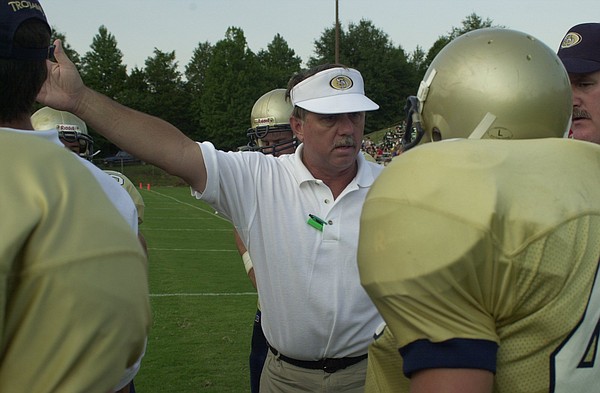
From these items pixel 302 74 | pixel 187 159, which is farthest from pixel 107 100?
pixel 302 74

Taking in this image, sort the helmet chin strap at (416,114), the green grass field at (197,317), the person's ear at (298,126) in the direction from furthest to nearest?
the green grass field at (197,317)
the person's ear at (298,126)
the helmet chin strap at (416,114)

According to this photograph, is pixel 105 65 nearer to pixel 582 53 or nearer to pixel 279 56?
pixel 279 56

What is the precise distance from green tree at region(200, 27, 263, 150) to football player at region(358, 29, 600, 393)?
47367 mm

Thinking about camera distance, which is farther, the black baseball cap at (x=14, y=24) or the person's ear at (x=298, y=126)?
the person's ear at (x=298, y=126)

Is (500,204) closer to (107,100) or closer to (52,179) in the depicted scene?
(52,179)

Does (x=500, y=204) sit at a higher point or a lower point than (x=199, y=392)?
higher

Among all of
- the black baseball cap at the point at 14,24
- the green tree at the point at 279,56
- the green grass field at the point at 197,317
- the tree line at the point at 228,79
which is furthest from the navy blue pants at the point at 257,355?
the green tree at the point at 279,56

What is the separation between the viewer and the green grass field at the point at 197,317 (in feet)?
17.7

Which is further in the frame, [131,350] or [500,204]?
[500,204]

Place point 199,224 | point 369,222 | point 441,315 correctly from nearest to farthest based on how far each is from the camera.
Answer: point 441,315
point 369,222
point 199,224

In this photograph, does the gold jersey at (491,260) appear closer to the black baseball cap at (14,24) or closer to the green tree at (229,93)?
the black baseball cap at (14,24)

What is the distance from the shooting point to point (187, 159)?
2.62 m

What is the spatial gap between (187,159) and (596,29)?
1.90 metres

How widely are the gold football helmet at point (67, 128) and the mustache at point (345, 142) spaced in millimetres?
1975
